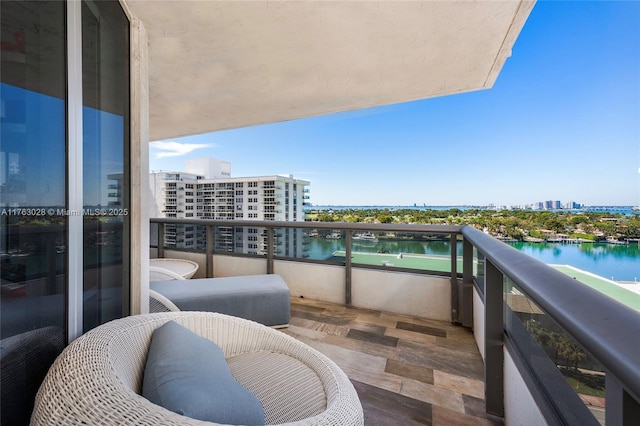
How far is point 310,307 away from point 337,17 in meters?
2.74

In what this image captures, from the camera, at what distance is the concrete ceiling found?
1.54m

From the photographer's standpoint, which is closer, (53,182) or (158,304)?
(53,182)

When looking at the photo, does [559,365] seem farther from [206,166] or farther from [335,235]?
[206,166]

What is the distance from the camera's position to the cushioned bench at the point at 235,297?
2.29 metres

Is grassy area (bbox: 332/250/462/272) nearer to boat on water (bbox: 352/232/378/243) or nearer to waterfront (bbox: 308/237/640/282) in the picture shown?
boat on water (bbox: 352/232/378/243)

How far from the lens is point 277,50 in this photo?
1919 mm

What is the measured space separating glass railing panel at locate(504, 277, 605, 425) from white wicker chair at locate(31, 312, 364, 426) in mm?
606

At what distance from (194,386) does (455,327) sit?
2570 millimetres

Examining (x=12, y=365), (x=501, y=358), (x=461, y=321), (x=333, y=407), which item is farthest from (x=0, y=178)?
(x=461, y=321)

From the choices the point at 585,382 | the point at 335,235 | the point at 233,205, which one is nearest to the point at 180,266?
the point at 233,205

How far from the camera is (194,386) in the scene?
76 cm

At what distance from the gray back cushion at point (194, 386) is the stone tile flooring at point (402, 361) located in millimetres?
1004

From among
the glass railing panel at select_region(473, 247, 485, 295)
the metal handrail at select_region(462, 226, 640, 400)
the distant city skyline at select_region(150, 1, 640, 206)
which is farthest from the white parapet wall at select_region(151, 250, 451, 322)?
the metal handrail at select_region(462, 226, 640, 400)

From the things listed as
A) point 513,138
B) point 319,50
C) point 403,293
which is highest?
point 513,138
